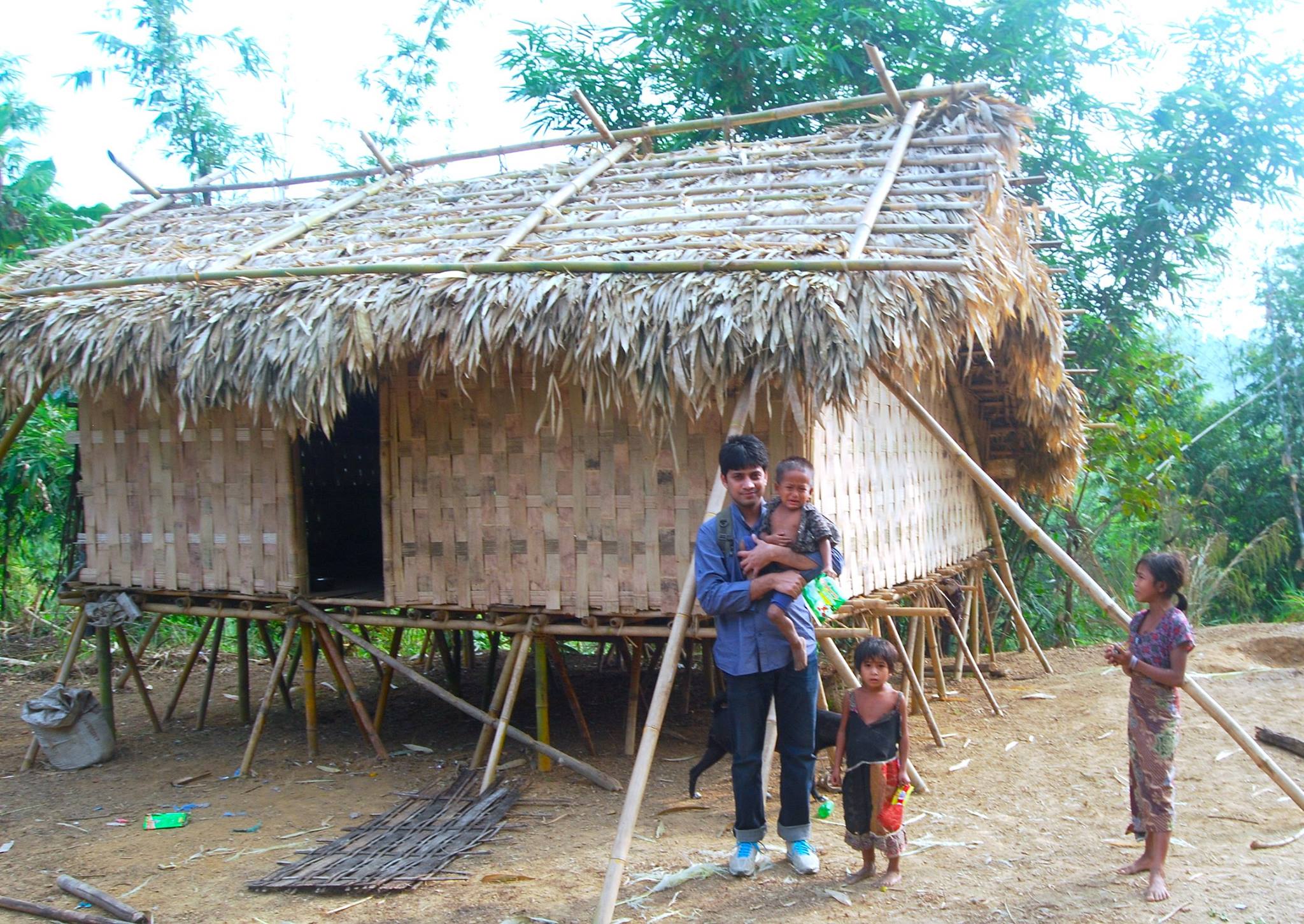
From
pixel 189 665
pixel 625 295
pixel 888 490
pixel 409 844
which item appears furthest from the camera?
pixel 189 665

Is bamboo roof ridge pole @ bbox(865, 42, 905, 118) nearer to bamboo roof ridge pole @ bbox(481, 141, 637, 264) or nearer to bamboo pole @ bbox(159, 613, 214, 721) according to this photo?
bamboo roof ridge pole @ bbox(481, 141, 637, 264)

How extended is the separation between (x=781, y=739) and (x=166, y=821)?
3.40 meters

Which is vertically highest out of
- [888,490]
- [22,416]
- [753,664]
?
[22,416]

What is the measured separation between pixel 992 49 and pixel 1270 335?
6199 mm

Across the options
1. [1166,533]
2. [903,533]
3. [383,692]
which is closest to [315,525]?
[383,692]

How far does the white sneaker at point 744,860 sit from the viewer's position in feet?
14.1

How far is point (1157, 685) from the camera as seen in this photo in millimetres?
4082

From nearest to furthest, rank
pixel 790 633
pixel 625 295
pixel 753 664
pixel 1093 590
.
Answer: pixel 790 633 < pixel 753 664 < pixel 1093 590 < pixel 625 295

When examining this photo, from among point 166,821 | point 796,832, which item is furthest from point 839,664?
point 166,821

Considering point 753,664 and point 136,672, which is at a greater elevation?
point 753,664

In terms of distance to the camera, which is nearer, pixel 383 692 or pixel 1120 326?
pixel 383 692

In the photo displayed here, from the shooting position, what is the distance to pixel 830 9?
11609 mm

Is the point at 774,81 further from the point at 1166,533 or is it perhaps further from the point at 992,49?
the point at 1166,533

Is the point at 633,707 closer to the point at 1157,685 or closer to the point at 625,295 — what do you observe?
the point at 625,295
